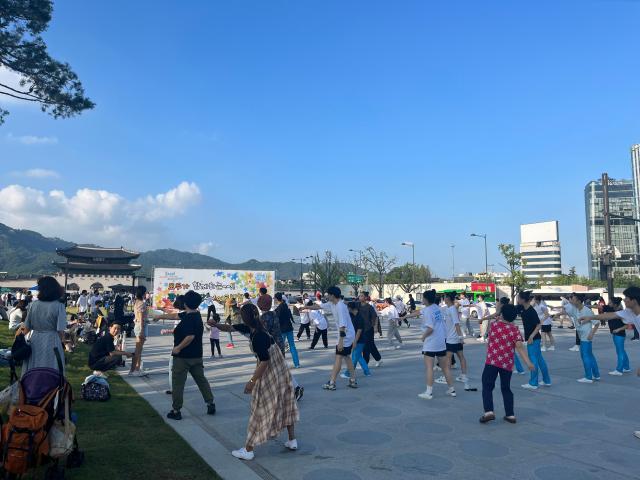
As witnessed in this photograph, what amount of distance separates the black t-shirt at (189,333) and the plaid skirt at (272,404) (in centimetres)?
177

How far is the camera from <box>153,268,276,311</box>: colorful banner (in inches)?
1171

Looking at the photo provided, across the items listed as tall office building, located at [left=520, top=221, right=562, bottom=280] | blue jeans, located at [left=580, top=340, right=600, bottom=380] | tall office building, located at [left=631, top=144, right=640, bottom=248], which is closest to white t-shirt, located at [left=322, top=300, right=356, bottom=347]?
blue jeans, located at [left=580, top=340, right=600, bottom=380]

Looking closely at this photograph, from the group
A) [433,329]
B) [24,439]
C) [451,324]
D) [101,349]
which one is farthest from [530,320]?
[101,349]

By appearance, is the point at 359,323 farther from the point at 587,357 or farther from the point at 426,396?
the point at 587,357

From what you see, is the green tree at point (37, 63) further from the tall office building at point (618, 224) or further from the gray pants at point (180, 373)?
the tall office building at point (618, 224)

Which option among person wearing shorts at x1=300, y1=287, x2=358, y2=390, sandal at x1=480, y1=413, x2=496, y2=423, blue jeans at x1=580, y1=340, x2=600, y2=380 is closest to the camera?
sandal at x1=480, y1=413, x2=496, y2=423

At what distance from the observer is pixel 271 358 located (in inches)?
205

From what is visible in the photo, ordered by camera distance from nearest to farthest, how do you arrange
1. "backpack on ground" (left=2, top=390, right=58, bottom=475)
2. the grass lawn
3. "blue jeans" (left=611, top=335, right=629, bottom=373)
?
"backpack on ground" (left=2, top=390, right=58, bottom=475)
the grass lawn
"blue jeans" (left=611, top=335, right=629, bottom=373)

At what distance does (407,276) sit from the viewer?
77.5 meters

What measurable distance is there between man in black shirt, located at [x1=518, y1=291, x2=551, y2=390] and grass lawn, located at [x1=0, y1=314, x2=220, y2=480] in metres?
5.98

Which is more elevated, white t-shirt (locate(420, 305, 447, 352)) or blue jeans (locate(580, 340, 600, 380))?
white t-shirt (locate(420, 305, 447, 352))

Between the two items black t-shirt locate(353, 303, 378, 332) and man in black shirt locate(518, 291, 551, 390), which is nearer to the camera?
man in black shirt locate(518, 291, 551, 390)

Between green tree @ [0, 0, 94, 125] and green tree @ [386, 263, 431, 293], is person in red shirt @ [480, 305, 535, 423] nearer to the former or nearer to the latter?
green tree @ [0, 0, 94, 125]

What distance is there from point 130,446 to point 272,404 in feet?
5.53
